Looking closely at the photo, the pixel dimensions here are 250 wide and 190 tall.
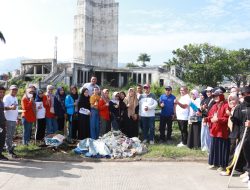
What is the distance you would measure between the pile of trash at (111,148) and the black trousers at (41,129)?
1.55 metres

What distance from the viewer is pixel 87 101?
10.3 m

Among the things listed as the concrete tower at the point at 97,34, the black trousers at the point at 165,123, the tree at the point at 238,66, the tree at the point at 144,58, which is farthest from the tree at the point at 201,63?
the black trousers at the point at 165,123

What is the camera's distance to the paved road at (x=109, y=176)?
6.40m

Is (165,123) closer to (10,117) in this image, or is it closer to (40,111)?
(40,111)

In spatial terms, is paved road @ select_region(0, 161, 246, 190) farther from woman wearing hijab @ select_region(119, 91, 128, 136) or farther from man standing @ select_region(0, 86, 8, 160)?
woman wearing hijab @ select_region(119, 91, 128, 136)

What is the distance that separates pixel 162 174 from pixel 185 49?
54.1 m

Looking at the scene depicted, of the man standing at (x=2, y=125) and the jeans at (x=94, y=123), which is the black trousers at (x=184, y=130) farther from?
the man standing at (x=2, y=125)

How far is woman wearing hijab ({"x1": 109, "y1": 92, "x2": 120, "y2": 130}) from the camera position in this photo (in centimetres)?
1026

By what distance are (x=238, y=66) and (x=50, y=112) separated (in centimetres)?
5293

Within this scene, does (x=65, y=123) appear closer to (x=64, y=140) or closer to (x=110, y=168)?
(x=64, y=140)

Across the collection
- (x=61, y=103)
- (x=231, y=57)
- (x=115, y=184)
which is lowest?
(x=115, y=184)

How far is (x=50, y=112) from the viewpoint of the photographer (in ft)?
33.5

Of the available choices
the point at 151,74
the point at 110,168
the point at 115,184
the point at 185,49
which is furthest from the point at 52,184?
the point at 185,49

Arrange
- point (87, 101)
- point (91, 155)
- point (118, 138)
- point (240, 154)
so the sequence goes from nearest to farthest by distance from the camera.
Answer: point (240, 154) → point (91, 155) → point (118, 138) → point (87, 101)
